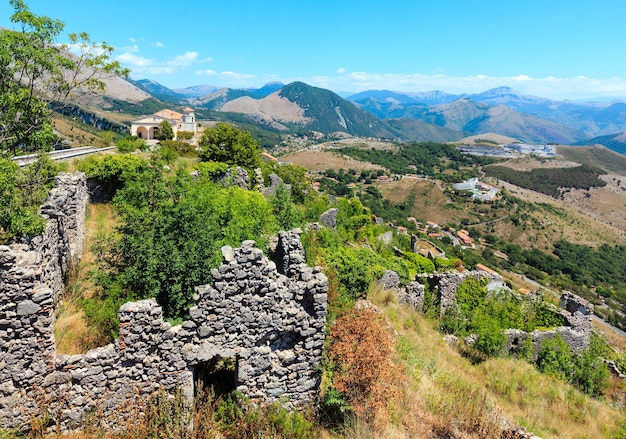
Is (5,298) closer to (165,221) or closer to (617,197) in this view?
(165,221)

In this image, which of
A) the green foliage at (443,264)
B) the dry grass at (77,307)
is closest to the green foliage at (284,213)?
the dry grass at (77,307)

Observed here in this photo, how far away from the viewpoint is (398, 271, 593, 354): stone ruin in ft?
44.0

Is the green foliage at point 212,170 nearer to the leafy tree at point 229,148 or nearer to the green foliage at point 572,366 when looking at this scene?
the leafy tree at point 229,148

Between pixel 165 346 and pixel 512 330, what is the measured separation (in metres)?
12.5

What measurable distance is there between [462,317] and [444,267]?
12.9m

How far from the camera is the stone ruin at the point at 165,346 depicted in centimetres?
541

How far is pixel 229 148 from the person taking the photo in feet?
79.9

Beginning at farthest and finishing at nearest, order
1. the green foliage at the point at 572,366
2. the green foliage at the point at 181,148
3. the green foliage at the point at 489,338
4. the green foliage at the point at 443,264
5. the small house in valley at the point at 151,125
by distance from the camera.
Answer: the small house in valley at the point at 151,125 → the green foliage at the point at 181,148 → the green foliage at the point at 443,264 → the green foliage at the point at 572,366 → the green foliage at the point at 489,338

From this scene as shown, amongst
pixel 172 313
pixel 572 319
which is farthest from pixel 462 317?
pixel 172 313

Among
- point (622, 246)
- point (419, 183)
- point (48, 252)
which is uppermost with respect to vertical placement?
point (48, 252)

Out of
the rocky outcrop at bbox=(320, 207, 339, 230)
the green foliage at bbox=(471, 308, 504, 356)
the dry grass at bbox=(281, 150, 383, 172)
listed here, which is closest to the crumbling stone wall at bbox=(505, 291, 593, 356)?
the green foliage at bbox=(471, 308, 504, 356)

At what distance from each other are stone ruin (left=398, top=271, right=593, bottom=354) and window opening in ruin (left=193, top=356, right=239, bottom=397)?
29.1 feet

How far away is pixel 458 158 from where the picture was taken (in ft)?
570

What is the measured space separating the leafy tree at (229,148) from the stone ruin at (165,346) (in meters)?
17.4
